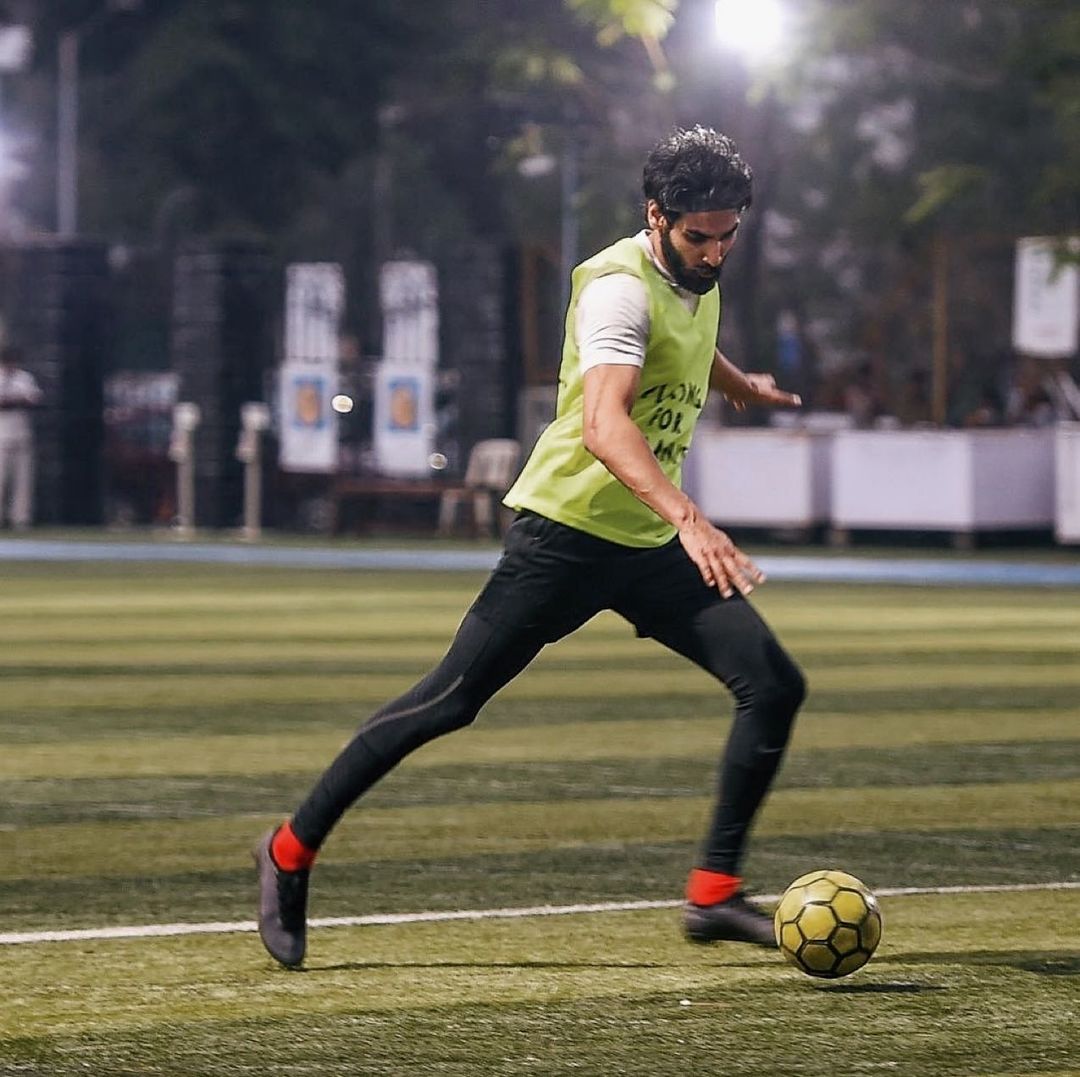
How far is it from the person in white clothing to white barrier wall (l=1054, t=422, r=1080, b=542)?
39.6ft

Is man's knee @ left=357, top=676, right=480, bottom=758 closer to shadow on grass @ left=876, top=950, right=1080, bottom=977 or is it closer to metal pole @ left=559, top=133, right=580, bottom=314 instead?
shadow on grass @ left=876, top=950, right=1080, bottom=977

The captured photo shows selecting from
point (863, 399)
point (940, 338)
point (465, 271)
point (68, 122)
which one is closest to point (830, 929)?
point (940, 338)

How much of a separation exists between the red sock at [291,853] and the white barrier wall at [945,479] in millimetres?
21165

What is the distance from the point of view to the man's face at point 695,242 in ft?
23.2

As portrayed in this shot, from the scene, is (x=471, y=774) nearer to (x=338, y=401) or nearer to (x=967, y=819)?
(x=967, y=819)

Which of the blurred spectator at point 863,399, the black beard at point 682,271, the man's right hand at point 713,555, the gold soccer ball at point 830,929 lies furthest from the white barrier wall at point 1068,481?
the man's right hand at point 713,555

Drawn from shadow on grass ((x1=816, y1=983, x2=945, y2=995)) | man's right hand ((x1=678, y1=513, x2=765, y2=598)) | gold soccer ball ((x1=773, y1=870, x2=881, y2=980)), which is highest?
man's right hand ((x1=678, y1=513, x2=765, y2=598))

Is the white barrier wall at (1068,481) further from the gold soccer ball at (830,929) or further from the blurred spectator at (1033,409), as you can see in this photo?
the gold soccer ball at (830,929)

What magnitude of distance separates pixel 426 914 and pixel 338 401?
24.9m

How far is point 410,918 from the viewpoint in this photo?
7.84 metres

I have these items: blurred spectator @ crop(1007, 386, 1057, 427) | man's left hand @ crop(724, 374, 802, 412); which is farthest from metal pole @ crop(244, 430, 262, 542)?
man's left hand @ crop(724, 374, 802, 412)

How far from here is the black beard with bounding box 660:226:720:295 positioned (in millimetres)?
7102

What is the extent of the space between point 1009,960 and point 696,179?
192 centimetres

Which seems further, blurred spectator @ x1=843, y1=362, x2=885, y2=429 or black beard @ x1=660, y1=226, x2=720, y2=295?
blurred spectator @ x1=843, y1=362, x2=885, y2=429
